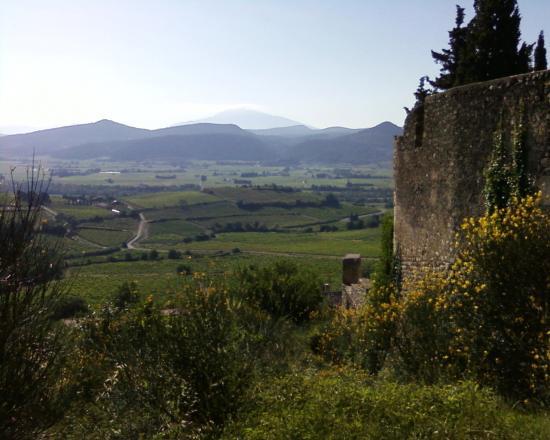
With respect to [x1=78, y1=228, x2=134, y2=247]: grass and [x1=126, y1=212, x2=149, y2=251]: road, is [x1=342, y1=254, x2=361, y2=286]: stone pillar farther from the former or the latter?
[x1=78, y1=228, x2=134, y2=247]: grass

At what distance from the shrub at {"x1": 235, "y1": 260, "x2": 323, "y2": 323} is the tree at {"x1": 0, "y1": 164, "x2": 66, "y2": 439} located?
15.2 metres

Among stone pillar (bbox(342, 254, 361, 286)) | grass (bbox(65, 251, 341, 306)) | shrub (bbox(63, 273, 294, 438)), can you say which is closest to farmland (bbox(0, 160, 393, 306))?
grass (bbox(65, 251, 341, 306))

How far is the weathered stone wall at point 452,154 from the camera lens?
27.5 ft

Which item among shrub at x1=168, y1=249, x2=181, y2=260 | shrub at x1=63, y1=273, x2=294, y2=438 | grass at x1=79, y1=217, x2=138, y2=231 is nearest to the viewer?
shrub at x1=63, y1=273, x2=294, y2=438

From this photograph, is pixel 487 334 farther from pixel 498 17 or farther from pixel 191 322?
pixel 498 17

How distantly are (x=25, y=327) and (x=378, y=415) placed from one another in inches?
146

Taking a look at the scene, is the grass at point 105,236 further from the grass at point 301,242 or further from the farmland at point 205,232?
the grass at point 301,242

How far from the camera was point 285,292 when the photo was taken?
74.7 ft

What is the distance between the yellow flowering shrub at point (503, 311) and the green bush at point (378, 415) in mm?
548

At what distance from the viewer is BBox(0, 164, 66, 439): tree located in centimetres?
569

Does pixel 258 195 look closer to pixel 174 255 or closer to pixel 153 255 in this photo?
pixel 174 255

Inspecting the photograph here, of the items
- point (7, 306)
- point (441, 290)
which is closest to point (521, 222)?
point (441, 290)

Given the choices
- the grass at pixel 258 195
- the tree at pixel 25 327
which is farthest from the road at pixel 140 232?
the tree at pixel 25 327

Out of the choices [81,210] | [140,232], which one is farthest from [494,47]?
[81,210]
